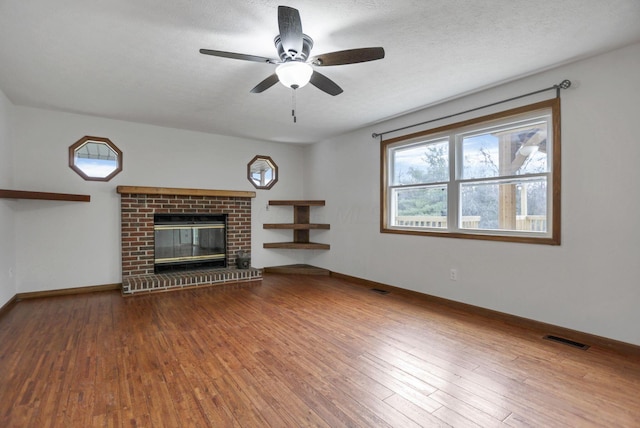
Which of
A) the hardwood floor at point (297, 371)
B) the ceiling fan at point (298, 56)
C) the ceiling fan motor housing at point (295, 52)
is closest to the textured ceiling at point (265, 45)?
the ceiling fan motor housing at point (295, 52)

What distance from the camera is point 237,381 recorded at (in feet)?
6.95

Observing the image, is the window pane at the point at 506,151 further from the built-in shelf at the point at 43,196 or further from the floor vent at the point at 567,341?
the built-in shelf at the point at 43,196

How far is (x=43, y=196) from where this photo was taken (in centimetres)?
372

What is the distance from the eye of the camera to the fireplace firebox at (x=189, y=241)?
16.6ft

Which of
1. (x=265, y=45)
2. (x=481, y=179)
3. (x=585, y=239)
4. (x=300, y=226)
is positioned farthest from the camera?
(x=300, y=226)

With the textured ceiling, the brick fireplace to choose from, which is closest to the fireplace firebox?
the brick fireplace

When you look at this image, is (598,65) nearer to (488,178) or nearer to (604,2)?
(604,2)

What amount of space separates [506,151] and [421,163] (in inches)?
43.5

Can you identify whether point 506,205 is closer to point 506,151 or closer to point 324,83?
point 506,151

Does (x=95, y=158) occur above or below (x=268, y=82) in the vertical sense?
below

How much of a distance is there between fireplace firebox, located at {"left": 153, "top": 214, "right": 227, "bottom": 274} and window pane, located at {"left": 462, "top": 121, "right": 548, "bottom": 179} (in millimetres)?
4058

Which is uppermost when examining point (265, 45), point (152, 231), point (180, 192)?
point (265, 45)

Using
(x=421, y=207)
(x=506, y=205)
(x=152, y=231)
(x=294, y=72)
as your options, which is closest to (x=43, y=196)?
(x=152, y=231)

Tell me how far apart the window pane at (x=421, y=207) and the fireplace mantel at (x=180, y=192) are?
2580 millimetres
